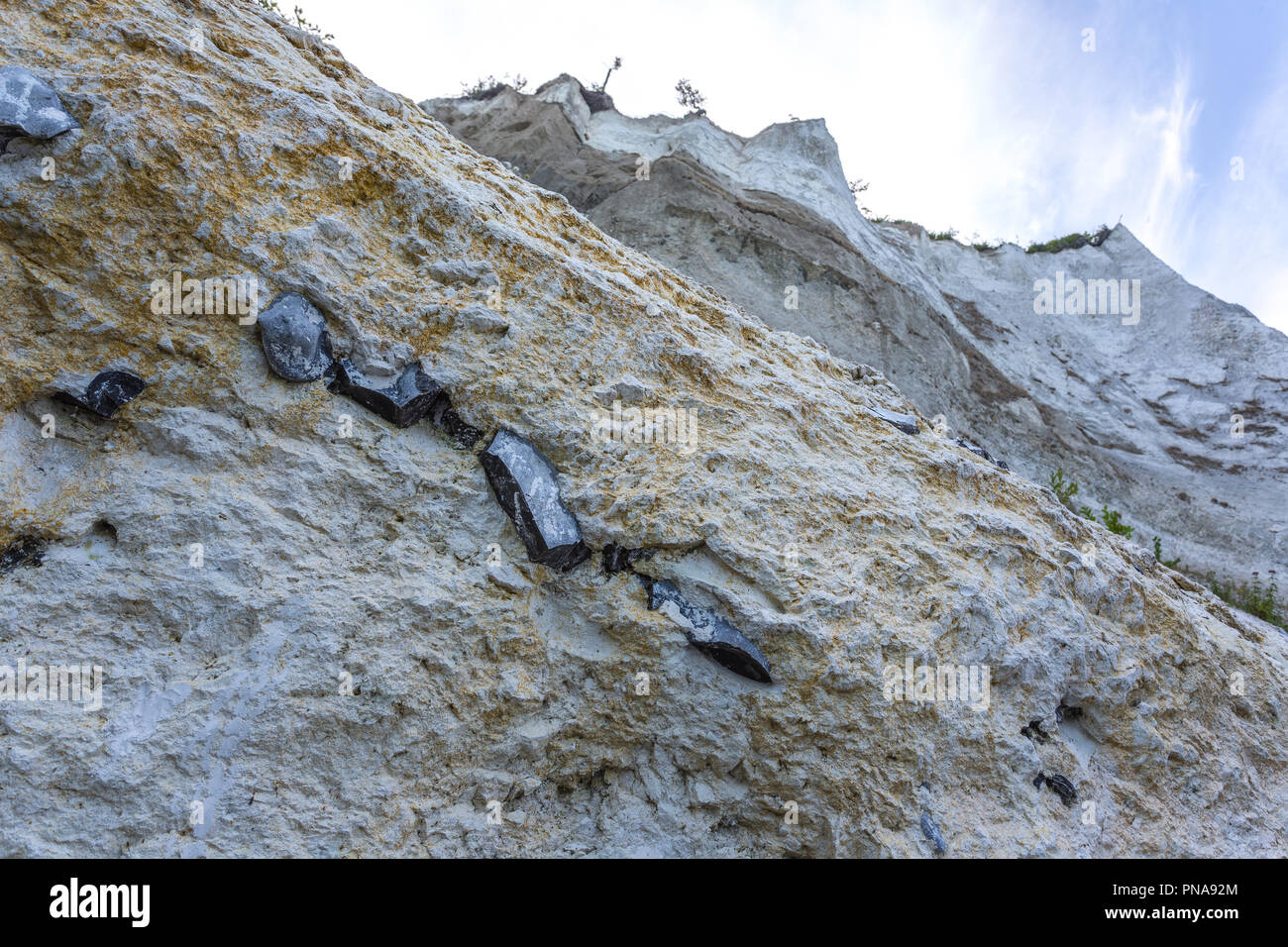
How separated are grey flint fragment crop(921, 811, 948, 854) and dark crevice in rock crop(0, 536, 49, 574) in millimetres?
3571

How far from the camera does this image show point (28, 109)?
2760 mm

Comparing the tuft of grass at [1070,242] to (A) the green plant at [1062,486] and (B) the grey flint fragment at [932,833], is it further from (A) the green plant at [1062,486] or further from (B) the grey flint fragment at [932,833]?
(B) the grey flint fragment at [932,833]

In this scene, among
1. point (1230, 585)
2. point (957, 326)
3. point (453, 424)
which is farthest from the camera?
point (957, 326)

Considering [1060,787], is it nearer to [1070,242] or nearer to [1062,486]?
[1062,486]

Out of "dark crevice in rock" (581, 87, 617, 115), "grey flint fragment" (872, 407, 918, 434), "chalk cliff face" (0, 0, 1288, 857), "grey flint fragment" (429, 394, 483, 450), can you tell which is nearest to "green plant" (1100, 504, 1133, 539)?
"chalk cliff face" (0, 0, 1288, 857)

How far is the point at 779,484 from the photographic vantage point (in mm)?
3457

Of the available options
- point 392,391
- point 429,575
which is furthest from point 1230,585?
point 392,391

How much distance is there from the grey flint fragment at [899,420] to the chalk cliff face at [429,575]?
0.82 metres

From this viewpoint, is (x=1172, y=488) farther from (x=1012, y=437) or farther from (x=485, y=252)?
(x=485, y=252)

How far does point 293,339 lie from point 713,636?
2252 mm

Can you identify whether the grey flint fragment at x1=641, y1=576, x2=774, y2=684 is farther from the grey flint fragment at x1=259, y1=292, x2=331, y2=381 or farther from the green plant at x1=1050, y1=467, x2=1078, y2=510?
the green plant at x1=1050, y1=467, x2=1078, y2=510

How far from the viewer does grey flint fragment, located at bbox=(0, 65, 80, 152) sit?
271 centimetres

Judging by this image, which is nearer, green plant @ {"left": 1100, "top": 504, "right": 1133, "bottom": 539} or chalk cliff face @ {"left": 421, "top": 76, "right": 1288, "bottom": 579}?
green plant @ {"left": 1100, "top": 504, "right": 1133, "bottom": 539}

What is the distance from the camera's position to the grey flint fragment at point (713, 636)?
2908 mm
